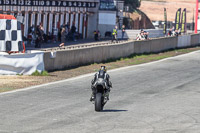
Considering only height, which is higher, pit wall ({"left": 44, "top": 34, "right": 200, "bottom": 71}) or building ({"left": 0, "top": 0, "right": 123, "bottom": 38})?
building ({"left": 0, "top": 0, "right": 123, "bottom": 38})

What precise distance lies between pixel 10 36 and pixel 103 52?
28.4ft

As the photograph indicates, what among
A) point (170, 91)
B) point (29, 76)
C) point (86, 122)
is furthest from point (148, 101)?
point (29, 76)

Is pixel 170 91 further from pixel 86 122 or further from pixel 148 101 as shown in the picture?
pixel 86 122

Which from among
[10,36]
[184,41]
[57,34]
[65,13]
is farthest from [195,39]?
[10,36]

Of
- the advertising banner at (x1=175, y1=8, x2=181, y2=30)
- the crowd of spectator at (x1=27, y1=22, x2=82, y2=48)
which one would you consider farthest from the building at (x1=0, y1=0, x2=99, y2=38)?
the advertising banner at (x1=175, y1=8, x2=181, y2=30)

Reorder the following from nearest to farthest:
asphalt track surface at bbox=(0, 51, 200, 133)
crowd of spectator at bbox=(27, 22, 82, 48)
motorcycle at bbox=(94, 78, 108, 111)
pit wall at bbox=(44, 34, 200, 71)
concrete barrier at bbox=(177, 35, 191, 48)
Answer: asphalt track surface at bbox=(0, 51, 200, 133) < motorcycle at bbox=(94, 78, 108, 111) < pit wall at bbox=(44, 34, 200, 71) < crowd of spectator at bbox=(27, 22, 82, 48) < concrete barrier at bbox=(177, 35, 191, 48)

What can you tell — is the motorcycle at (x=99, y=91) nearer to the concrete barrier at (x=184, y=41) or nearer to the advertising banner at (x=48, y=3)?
the advertising banner at (x=48, y=3)

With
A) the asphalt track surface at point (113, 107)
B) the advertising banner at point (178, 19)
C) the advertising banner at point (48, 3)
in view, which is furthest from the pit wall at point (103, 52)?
the advertising banner at point (48, 3)

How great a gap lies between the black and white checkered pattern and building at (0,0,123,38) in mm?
13678

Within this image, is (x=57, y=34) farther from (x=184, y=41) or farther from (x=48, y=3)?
(x=184, y=41)

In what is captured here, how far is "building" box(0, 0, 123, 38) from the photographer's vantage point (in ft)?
135

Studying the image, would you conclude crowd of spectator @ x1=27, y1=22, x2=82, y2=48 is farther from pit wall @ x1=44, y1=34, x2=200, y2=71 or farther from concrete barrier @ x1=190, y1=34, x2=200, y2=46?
concrete barrier @ x1=190, y1=34, x2=200, y2=46

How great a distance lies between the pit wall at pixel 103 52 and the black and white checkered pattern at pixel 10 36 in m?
1.34

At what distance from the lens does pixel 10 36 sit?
904 inches
